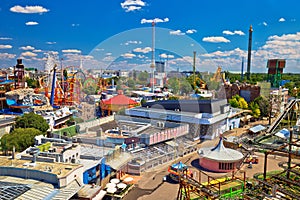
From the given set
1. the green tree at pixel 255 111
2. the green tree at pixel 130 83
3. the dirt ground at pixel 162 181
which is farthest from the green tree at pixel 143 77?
the dirt ground at pixel 162 181

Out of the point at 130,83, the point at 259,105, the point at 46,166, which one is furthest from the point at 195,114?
the point at 130,83

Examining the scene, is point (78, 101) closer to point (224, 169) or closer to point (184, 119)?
point (184, 119)

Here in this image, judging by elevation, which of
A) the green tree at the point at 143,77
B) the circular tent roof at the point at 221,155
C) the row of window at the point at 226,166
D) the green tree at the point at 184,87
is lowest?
the row of window at the point at 226,166

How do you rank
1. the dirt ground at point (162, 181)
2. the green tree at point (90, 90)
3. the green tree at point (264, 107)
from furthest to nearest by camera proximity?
1. the green tree at point (90, 90)
2. the green tree at point (264, 107)
3. the dirt ground at point (162, 181)

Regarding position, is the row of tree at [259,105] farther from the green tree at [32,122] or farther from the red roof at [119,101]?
the green tree at [32,122]

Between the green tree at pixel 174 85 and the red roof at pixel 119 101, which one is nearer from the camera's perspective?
the red roof at pixel 119 101

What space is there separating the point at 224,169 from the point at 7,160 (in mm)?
8363

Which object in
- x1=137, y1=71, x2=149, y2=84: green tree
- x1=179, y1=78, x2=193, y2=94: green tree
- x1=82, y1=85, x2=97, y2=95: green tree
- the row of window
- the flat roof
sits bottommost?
the row of window

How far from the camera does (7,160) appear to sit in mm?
8578

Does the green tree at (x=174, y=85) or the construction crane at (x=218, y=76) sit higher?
the construction crane at (x=218, y=76)

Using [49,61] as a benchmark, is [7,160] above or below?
below

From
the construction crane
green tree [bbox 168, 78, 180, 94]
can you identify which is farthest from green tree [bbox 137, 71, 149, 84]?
the construction crane

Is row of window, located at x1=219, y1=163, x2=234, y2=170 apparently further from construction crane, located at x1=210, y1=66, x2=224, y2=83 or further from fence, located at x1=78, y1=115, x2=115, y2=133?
construction crane, located at x1=210, y1=66, x2=224, y2=83

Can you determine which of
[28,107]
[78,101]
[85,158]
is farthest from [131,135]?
[78,101]
